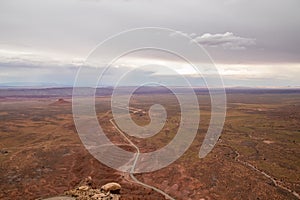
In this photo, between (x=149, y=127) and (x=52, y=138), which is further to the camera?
(x=149, y=127)

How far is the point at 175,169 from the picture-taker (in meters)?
55.6

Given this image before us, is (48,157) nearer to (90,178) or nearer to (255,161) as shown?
(90,178)

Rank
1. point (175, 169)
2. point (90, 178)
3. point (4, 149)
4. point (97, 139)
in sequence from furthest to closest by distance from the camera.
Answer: point (97, 139) < point (4, 149) < point (175, 169) < point (90, 178)

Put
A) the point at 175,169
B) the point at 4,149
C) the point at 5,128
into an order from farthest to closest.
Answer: the point at 5,128 < the point at 4,149 < the point at 175,169

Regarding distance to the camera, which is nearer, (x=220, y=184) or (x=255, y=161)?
(x=220, y=184)

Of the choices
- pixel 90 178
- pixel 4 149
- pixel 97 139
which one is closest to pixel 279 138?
pixel 97 139

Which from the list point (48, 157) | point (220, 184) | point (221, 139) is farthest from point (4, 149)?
point (221, 139)

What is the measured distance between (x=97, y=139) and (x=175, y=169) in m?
29.0

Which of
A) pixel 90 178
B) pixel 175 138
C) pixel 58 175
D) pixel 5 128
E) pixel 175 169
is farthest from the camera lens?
pixel 5 128

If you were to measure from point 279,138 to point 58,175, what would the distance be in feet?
201

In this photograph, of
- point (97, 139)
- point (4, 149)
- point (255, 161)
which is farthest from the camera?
point (97, 139)

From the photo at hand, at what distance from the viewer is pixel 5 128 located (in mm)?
96000

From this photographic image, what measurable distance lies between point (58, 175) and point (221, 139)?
4698 cm

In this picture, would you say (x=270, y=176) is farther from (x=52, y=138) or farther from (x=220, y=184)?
(x=52, y=138)
